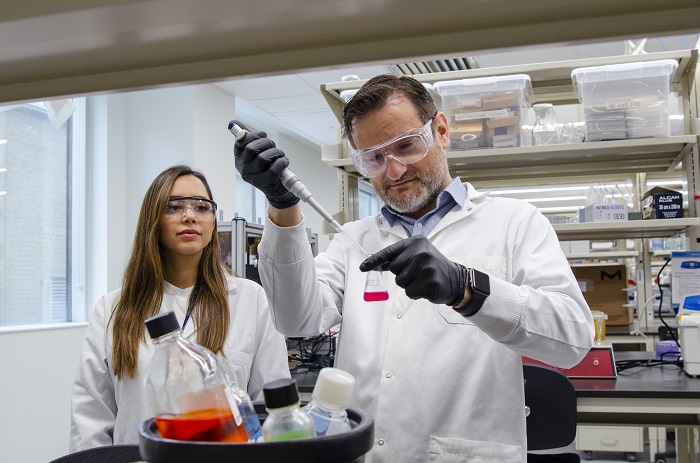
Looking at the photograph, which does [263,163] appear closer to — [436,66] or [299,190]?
[299,190]

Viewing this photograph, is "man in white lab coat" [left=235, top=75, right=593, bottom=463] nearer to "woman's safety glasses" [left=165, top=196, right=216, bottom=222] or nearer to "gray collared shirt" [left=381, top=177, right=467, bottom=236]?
"gray collared shirt" [left=381, top=177, right=467, bottom=236]

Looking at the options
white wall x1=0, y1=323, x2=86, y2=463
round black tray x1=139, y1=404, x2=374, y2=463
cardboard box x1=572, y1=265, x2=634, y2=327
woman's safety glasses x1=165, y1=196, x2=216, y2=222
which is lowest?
white wall x1=0, y1=323, x2=86, y2=463

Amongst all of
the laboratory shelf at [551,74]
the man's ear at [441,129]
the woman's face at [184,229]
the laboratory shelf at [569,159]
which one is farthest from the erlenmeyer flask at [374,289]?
the laboratory shelf at [551,74]

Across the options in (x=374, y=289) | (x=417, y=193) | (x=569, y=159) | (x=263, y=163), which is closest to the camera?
(x=263, y=163)

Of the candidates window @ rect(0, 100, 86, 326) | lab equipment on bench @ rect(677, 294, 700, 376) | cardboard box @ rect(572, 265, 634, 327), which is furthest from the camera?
window @ rect(0, 100, 86, 326)

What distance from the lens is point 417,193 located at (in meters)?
1.36

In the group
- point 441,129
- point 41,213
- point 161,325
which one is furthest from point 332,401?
point 41,213

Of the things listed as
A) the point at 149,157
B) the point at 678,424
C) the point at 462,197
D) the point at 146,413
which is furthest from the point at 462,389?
the point at 149,157

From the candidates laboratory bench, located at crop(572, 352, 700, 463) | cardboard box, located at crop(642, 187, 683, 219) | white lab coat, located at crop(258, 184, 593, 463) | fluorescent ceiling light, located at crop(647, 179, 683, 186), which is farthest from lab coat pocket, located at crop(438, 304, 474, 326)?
fluorescent ceiling light, located at crop(647, 179, 683, 186)

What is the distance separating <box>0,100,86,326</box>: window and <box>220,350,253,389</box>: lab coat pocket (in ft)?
9.50

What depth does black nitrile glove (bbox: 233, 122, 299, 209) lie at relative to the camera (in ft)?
3.31

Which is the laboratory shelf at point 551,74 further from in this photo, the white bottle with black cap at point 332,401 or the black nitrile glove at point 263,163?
the white bottle with black cap at point 332,401

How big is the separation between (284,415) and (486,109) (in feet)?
8.16

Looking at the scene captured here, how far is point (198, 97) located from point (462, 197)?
13.5ft
